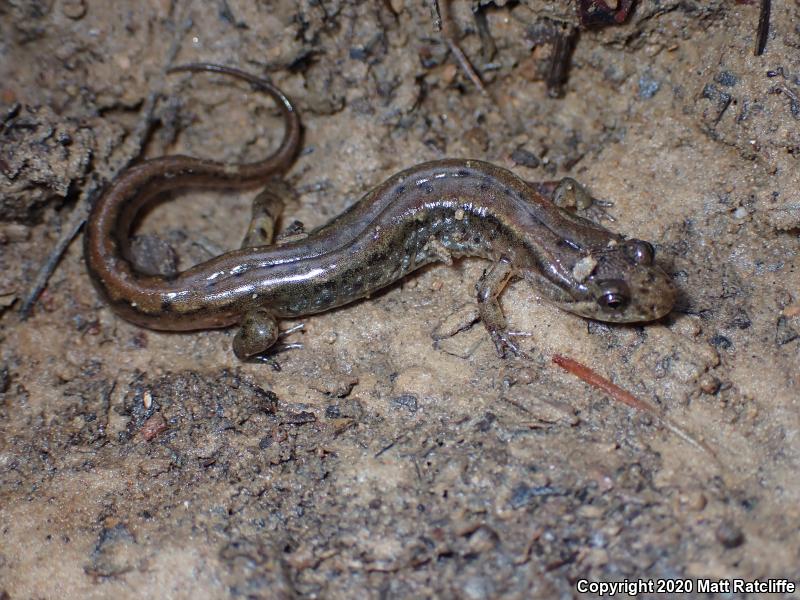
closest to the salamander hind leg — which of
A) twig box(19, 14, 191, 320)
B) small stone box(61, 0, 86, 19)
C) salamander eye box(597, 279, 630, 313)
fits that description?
twig box(19, 14, 191, 320)

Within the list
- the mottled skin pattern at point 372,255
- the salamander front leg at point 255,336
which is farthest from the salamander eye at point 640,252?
the salamander front leg at point 255,336

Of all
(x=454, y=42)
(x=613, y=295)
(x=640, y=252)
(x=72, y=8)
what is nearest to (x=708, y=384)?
(x=613, y=295)

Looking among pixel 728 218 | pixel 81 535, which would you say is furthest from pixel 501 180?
pixel 81 535

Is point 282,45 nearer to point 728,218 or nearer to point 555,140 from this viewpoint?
point 555,140

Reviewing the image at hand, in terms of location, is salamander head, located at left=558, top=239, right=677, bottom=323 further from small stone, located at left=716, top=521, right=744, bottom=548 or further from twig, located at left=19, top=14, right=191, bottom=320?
twig, located at left=19, top=14, right=191, bottom=320

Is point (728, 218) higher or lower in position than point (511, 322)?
higher

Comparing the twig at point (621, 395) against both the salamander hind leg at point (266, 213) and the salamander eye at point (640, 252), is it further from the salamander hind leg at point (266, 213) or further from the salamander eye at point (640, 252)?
the salamander hind leg at point (266, 213)

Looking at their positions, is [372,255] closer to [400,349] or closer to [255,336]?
[400,349]
